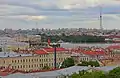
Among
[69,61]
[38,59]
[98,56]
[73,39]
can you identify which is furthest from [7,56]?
[73,39]

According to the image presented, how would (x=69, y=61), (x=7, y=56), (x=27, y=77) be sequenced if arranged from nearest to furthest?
(x=27, y=77) → (x=69, y=61) → (x=7, y=56)

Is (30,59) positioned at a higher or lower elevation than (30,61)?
higher

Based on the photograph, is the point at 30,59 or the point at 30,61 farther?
the point at 30,59

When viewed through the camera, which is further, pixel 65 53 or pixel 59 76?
pixel 65 53

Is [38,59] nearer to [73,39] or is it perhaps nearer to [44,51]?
[44,51]
